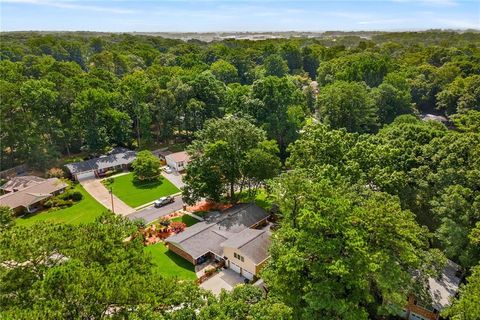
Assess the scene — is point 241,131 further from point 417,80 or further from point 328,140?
point 417,80

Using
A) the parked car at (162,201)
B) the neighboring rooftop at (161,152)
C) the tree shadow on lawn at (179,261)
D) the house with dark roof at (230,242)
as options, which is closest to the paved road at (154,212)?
the parked car at (162,201)

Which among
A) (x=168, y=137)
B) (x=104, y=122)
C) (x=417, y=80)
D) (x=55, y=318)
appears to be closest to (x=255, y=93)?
(x=168, y=137)

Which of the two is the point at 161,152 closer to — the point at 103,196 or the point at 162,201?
the point at 103,196

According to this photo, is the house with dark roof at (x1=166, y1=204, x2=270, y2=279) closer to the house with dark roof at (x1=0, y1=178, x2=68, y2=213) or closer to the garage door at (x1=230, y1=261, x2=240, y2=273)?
the garage door at (x1=230, y1=261, x2=240, y2=273)

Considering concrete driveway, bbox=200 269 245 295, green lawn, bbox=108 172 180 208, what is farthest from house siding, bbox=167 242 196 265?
green lawn, bbox=108 172 180 208

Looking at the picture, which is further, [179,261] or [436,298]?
[179,261]

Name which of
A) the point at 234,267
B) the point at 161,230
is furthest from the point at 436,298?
the point at 161,230
